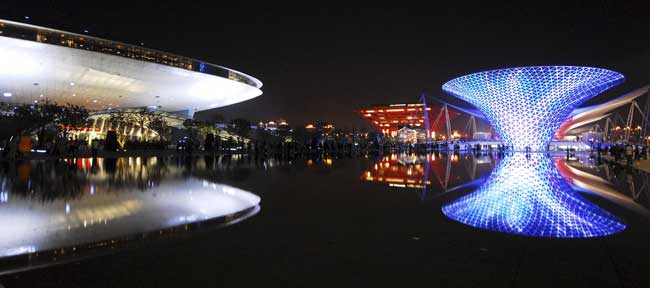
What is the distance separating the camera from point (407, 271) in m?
3.13

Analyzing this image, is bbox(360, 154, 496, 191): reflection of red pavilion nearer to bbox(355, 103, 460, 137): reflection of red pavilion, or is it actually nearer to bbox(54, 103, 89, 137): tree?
bbox(54, 103, 89, 137): tree

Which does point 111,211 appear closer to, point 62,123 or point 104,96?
point 62,123

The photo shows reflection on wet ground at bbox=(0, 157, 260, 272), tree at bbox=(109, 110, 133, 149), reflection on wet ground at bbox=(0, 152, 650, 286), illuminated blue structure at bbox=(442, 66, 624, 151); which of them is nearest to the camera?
reflection on wet ground at bbox=(0, 152, 650, 286)

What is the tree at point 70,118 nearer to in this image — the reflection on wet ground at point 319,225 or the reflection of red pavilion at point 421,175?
the reflection of red pavilion at point 421,175

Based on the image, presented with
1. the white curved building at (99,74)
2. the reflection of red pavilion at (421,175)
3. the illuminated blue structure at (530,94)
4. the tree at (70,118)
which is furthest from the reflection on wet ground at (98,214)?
the illuminated blue structure at (530,94)

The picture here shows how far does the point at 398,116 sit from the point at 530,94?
72.9 m

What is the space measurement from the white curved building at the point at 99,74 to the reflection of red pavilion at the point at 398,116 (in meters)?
60.0

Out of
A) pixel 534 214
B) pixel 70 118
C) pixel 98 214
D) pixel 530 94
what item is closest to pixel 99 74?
pixel 70 118

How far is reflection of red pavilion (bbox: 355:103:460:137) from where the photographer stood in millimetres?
108250

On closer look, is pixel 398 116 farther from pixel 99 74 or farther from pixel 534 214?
pixel 534 214

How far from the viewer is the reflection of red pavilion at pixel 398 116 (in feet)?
355

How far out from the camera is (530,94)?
43.5 metres

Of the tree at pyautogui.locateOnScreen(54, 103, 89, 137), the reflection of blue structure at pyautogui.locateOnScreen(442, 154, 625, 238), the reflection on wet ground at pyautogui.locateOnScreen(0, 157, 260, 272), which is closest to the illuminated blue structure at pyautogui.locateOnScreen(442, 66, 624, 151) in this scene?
the tree at pyautogui.locateOnScreen(54, 103, 89, 137)

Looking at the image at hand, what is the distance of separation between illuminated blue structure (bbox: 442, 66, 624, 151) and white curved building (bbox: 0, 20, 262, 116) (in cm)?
2859
